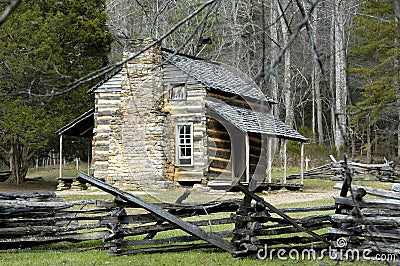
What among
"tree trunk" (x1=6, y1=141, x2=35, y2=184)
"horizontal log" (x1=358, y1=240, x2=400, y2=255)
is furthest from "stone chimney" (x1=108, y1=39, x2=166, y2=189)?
"horizontal log" (x1=358, y1=240, x2=400, y2=255)

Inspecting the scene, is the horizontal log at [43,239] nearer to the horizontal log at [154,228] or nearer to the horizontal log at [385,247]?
the horizontal log at [154,228]

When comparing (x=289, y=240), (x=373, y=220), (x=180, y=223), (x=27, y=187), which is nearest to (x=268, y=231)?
(x=289, y=240)

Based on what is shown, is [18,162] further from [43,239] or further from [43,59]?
Answer: [43,239]

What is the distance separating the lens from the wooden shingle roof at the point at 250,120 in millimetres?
20834

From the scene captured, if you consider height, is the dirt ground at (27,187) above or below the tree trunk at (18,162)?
below

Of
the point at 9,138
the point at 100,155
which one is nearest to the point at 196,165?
the point at 100,155

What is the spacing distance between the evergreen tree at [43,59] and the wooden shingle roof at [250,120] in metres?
7.59

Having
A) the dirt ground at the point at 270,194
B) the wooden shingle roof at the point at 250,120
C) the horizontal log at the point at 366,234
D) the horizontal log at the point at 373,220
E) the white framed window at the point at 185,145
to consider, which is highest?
the wooden shingle roof at the point at 250,120

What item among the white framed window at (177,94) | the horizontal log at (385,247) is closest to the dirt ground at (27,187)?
the white framed window at (177,94)

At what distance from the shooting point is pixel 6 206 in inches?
378

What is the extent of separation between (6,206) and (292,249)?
15.9ft

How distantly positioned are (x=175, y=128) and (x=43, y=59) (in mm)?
7725

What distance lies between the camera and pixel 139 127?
23609 mm

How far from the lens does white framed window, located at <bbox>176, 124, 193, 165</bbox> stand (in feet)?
74.2
